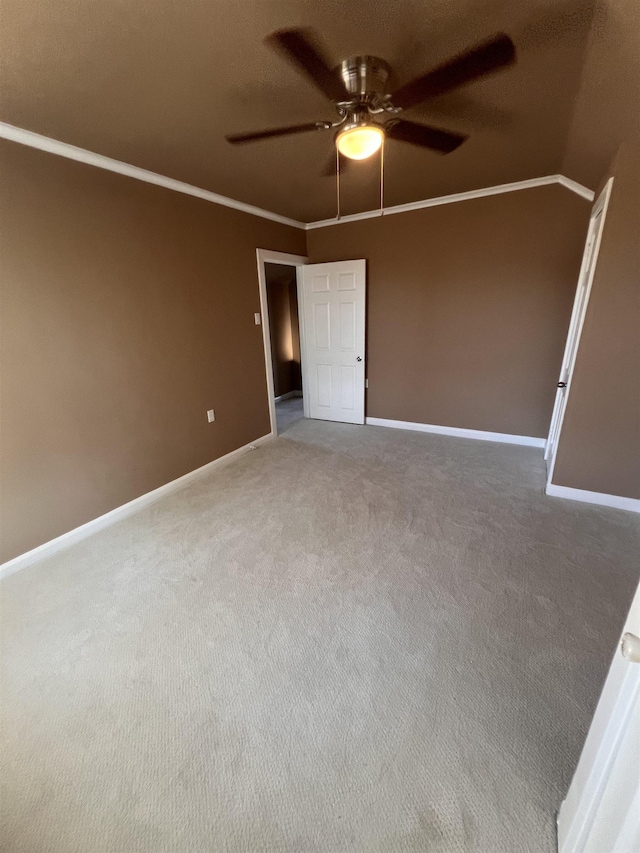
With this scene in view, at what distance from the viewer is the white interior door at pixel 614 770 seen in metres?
0.64

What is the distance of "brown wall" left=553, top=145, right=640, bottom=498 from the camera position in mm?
2203

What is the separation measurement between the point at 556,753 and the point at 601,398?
7.21 ft

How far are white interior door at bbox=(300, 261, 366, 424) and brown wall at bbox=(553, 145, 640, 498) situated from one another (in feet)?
7.53

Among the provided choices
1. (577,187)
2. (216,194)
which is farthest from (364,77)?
(577,187)

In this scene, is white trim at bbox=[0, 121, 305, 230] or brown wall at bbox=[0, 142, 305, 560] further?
brown wall at bbox=[0, 142, 305, 560]

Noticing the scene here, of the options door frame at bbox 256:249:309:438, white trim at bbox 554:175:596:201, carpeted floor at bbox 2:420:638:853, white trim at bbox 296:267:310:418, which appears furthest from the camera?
Result: white trim at bbox 296:267:310:418

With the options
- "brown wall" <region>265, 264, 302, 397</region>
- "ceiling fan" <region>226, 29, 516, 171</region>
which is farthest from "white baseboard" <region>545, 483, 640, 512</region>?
"brown wall" <region>265, 264, 302, 397</region>

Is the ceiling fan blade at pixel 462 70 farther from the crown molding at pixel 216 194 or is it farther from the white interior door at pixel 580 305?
the crown molding at pixel 216 194

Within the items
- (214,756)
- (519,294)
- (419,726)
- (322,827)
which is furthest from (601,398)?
(214,756)

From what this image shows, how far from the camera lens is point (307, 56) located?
1.40 m

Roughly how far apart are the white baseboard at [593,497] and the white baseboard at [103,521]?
2910 millimetres

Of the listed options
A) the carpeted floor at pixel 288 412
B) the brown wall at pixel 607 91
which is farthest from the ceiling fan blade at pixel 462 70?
the carpeted floor at pixel 288 412

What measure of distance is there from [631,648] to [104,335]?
2.98 metres

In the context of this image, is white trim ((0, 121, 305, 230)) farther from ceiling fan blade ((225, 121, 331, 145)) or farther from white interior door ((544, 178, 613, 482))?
white interior door ((544, 178, 613, 482))
